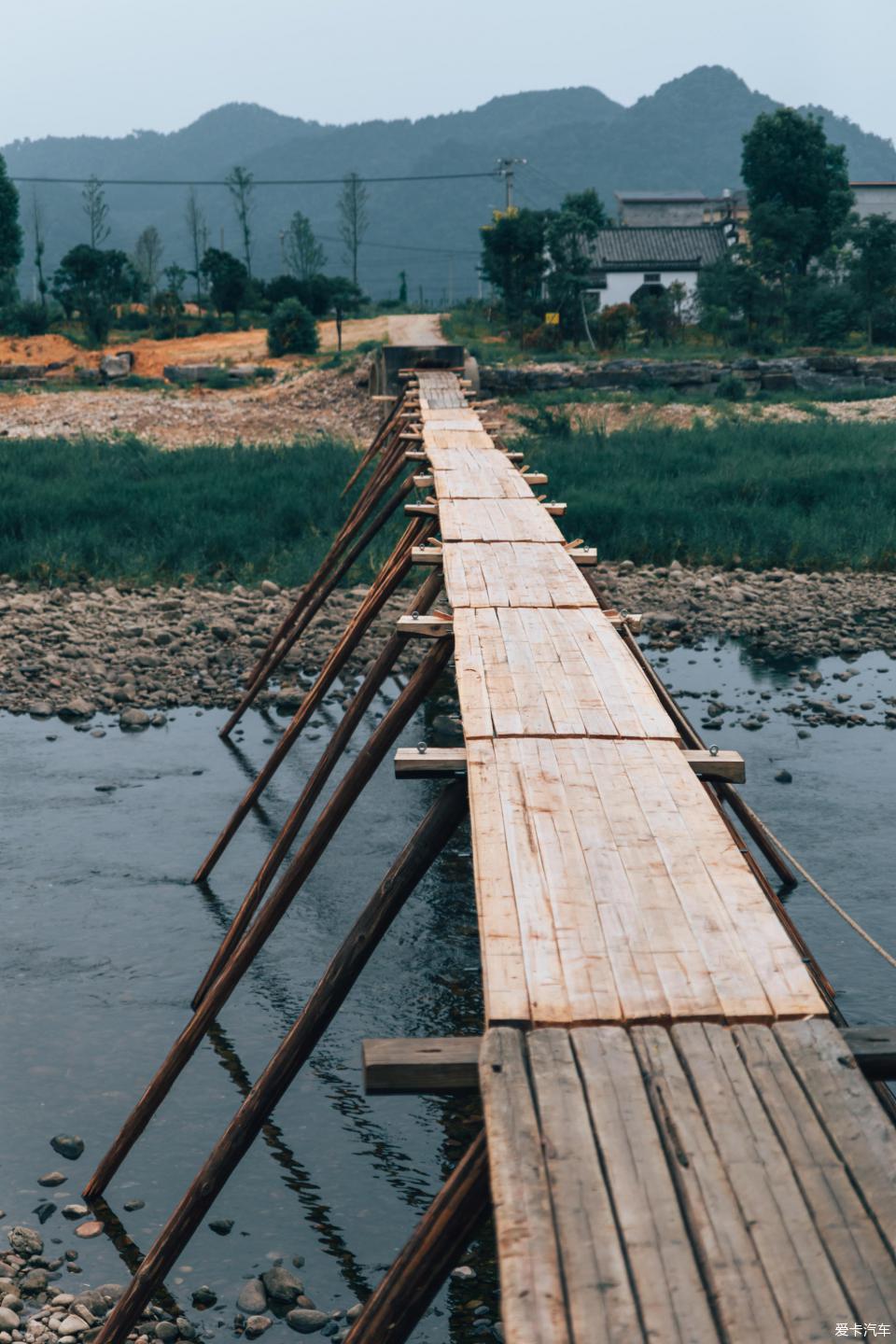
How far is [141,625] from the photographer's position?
15977 millimetres

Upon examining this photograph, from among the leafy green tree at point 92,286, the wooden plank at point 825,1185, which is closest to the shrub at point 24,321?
the leafy green tree at point 92,286

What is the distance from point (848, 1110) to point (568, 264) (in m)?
42.7

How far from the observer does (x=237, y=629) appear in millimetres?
15938

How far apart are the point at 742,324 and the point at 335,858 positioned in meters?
34.5

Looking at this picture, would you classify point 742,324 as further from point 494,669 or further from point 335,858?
point 494,669

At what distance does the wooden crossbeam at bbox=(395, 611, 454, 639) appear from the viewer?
21.5 ft

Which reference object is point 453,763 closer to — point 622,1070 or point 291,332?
point 622,1070

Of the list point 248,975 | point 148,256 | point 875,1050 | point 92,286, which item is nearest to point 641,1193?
point 875,1050

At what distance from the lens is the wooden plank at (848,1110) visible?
2.76m

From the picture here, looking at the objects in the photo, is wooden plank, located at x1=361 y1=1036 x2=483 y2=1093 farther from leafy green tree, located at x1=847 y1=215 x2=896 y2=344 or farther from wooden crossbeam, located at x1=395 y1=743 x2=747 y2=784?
leafy green tree, located at x1=847 y1=215 x2=896 y2=344

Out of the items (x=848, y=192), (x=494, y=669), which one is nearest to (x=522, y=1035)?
(x=494, y=669)

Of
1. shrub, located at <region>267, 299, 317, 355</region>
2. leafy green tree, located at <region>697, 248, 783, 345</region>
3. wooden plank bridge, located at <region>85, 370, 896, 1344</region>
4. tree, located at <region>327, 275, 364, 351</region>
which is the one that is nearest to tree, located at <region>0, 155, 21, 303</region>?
tree, located at <region>327, 275, 364, 351</region>

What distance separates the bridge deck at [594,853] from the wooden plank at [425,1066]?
0.45 ft

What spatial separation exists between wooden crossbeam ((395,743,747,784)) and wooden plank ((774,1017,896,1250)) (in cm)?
170
